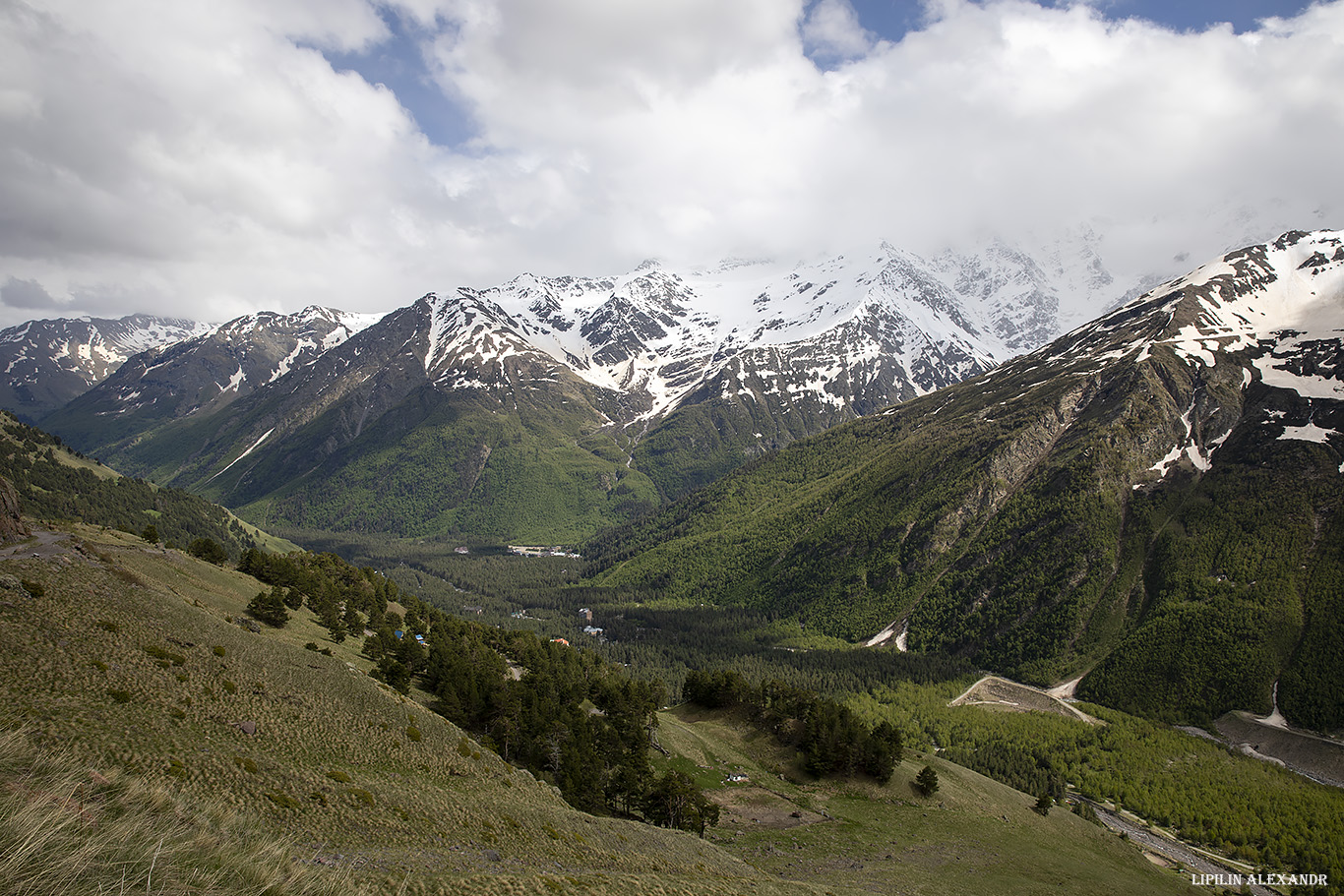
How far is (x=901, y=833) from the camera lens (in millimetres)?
66438

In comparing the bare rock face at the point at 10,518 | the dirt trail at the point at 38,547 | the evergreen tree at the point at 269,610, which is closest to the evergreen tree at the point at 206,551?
the evergreen tree at the point at 269,610

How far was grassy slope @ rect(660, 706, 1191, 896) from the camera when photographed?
57.0 m

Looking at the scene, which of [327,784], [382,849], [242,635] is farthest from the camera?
[242,635]

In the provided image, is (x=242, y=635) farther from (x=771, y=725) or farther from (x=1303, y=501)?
(x=1303, y=501)

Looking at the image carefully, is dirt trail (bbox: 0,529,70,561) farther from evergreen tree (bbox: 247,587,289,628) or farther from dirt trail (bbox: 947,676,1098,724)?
dirt trail (bbox: 947,676,1098,724)

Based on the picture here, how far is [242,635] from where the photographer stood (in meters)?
47.2

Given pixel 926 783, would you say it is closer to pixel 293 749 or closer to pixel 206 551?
pixel 293 749

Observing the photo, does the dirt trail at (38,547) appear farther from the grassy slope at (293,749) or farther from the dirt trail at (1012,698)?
the dirt trail at (1012,698)

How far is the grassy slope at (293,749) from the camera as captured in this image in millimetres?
27953

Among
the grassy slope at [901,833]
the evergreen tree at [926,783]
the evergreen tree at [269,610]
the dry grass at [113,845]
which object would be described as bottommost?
the grassy slope at [901,833]

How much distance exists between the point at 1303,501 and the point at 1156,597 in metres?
45.1

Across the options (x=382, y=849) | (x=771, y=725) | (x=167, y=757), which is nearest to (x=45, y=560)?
(x=167, y=757)

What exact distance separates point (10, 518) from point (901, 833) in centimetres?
8732

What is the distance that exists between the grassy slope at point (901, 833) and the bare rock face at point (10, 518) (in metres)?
64.8
